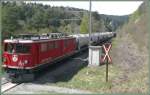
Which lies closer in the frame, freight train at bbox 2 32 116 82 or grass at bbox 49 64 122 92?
grass at bbox 49 64 122 92

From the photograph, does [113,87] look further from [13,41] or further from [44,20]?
[44,20]

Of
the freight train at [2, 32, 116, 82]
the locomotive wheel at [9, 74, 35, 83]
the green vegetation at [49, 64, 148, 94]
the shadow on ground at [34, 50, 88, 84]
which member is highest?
the freight train at [2, 32, 116, 82]

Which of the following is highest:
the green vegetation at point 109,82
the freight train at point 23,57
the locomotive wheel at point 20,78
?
the freight train at point 23,57

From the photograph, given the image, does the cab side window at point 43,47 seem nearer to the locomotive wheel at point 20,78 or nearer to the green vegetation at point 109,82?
the locomotive wheel at point 20,78

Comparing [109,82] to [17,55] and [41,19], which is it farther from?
[41,19]

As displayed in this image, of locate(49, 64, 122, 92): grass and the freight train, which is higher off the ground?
the freight train

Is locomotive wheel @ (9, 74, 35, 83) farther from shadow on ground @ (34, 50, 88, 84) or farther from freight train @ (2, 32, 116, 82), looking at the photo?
shadow on ground @ (34, 50, 88, 84)

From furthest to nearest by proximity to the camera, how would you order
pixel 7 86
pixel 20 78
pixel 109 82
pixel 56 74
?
1. pixel 56 74
2. pixel 20 78
3. pixel 109 82
4. pixel 7 86

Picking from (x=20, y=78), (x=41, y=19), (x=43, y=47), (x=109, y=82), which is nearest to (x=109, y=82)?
(x=109, y=82)

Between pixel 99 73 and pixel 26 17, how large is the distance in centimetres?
6164

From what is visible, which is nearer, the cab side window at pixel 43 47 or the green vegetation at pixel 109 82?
the green vegetation at pixel 109 82

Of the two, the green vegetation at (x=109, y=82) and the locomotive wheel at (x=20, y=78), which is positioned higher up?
the locomotive wheel at (x=20, y=78)

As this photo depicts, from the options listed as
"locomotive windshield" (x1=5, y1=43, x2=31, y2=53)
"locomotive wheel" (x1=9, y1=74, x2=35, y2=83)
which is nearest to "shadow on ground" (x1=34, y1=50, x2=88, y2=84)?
"locomotive wheel" (x1=9, y1=74, x2=35, y2=83)

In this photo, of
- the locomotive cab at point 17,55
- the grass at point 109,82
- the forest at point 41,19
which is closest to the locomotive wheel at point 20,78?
the locomotive cab at point 17,55
